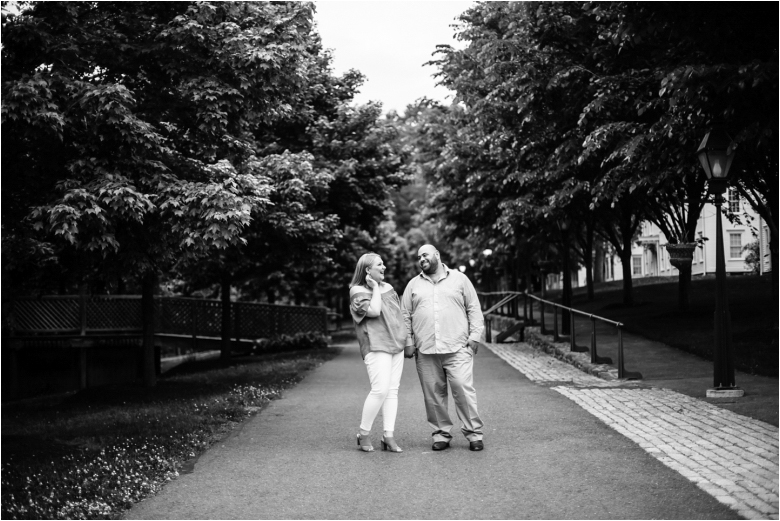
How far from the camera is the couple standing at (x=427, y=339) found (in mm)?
8781

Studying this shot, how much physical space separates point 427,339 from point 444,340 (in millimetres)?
165

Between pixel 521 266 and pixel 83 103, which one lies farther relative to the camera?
pixel 521 266

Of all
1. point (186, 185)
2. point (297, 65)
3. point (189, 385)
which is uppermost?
point (297, 65)

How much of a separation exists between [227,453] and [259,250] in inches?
492

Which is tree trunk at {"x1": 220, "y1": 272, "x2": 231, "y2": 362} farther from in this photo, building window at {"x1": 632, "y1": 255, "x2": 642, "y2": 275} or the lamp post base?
building window at {"x1": 632, "y1": 255, "x2": 642, "y2": 275}

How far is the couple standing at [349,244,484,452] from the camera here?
8781mm

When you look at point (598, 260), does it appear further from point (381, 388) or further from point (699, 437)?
point (381, 388)

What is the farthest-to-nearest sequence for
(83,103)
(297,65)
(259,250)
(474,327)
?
(259,250) → (297,65) → (83,103) → (474,327)

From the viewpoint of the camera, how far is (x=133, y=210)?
32.9ft

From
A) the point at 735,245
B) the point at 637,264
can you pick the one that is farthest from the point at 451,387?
the point at 637,264

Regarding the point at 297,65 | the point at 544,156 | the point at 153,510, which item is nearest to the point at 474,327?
the point at 153,510

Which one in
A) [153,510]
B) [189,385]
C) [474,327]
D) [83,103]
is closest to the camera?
[153,510]

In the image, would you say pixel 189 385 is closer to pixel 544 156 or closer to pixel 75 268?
pixel 75 268

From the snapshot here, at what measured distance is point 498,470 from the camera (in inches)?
305
